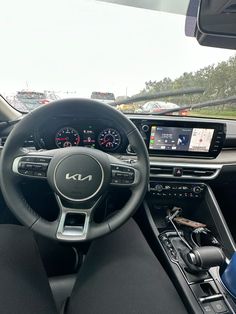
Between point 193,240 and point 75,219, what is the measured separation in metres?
0.61

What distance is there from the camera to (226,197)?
1.94 metres

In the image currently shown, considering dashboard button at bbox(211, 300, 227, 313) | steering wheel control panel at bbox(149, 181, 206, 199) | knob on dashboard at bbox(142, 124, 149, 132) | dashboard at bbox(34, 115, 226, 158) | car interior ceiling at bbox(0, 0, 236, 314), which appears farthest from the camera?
steering wheel control panel at bbox(149, 181, 206, 199)

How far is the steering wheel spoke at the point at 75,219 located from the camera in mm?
1070

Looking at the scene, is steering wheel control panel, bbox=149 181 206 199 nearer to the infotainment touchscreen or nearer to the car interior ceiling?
the car interior ceiling

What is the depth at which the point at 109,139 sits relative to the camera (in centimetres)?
150

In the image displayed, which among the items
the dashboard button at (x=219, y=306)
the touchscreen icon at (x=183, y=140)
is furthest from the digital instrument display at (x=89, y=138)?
the dashboard button at (x=219, y=306)

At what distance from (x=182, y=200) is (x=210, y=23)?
A: 107 cm

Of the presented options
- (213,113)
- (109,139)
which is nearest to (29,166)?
(109,139)

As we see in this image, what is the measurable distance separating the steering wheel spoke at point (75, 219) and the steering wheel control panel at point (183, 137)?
626mm

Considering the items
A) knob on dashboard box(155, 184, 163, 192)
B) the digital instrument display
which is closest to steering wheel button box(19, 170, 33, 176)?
the digital instrument display

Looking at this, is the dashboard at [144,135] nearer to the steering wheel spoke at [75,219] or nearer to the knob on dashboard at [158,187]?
the knob on dashboard at [158,187]

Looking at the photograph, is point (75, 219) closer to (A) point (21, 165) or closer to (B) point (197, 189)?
(A) point (21, 165)

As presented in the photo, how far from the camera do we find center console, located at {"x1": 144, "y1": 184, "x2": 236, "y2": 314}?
1.07 m

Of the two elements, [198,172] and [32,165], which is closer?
[32,165]
